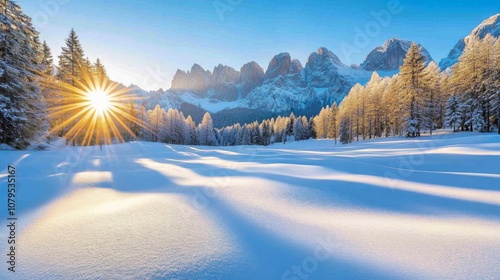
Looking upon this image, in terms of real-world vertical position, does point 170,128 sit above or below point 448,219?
above

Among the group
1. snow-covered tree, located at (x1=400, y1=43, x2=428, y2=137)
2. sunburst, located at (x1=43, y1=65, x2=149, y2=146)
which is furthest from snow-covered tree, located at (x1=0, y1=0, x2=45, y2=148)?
snow-covered tree, located at (x1=400, y1=43, x2=428, y2=137)

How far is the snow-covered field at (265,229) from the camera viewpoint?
2.29 m

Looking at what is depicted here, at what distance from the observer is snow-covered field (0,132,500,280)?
229 cm

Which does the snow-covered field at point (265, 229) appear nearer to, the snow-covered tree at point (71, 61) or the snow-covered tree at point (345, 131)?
the snow-covered tree at point (71, 61)

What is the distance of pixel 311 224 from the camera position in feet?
11.6

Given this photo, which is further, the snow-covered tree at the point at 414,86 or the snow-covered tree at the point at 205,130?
the snow-covered tree at the point at 205,130

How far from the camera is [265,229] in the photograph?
130 inches

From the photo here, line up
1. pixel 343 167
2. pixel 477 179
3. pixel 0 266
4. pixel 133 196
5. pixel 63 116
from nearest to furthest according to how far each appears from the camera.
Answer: pixel 0 266
pixel 133 196
pixel 477 179
pixel 343 167
pixel 63 116

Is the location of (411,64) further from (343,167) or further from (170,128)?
(170,128)

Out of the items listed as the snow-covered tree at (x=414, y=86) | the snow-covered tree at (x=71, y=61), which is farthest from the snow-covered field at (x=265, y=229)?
the snow-covered tree at (x=414, y=86)

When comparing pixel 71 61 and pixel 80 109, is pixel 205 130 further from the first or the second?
pixel 71 61

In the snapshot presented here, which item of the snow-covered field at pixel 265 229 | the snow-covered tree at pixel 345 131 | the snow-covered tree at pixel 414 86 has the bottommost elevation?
the snow-covered field at pixel 265 229

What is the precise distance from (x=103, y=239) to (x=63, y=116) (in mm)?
29566

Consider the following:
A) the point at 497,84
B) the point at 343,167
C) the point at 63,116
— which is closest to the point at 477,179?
the point at 343,167
